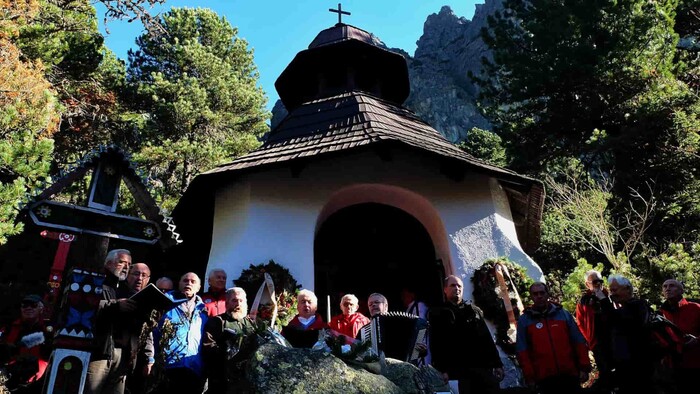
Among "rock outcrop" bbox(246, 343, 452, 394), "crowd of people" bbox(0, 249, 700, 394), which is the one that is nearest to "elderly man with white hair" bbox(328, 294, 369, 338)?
"crowd of people" bbox(0, 249, 700, 394)

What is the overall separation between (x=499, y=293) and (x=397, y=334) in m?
2.60

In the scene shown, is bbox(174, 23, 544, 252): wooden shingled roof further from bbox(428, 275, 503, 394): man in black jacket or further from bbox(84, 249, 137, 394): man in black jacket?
bbox(84, 249, 137, 394): man in black jacket

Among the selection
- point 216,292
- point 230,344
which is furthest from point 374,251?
point 230,344

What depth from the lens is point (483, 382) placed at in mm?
4383

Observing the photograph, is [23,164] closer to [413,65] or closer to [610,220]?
[610,220]

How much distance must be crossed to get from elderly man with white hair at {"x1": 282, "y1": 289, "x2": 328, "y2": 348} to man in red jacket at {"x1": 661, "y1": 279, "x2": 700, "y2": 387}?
3.30 meters

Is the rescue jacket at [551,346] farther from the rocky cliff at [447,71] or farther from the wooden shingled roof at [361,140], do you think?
the rocky cliff at [447,71]

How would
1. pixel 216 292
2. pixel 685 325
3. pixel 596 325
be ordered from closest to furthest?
1. pixel 685 325
2. pixel 596 325
3. pixel 216 292

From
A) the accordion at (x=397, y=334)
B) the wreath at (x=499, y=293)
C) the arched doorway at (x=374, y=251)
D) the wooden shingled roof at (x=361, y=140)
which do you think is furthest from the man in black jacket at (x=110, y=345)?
the arched doorway at (x=374, y=251)

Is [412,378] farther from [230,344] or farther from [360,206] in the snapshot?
[360,206]

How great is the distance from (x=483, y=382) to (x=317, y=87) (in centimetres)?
738

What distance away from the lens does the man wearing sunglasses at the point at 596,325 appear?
15.4 ft

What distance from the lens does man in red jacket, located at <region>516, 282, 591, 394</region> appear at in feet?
14.5

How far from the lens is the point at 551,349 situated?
14.7 ft
